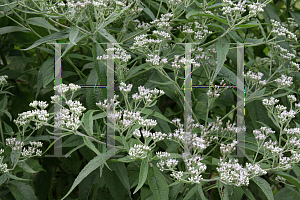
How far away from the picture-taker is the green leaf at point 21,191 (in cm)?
247

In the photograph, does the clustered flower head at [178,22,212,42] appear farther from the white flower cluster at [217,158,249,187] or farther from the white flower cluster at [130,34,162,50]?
the white flower cluster at [217,158,249,187]

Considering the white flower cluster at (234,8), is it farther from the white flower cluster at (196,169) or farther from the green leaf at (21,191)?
the green leaf at (21,191)

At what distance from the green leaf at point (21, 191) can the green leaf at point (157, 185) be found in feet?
3.75

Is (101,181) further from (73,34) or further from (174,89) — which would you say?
(73,34)

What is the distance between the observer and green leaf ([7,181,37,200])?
97.4 inches

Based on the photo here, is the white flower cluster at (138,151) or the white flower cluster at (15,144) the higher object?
the white flower cluster at (138,151)

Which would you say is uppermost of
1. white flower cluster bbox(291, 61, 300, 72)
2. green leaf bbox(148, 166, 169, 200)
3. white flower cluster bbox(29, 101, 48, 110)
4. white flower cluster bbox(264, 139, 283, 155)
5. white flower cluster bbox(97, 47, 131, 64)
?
white flower cluster bbox(97, 47, 131, 64)

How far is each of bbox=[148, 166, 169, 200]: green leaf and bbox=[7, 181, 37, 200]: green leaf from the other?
1.14 meters

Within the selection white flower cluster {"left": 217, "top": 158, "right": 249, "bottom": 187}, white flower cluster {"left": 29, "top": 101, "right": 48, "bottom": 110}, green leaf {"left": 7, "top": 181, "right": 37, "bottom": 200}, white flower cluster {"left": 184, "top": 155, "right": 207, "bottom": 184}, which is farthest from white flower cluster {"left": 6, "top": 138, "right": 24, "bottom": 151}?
white flower cluster {"left": 217, "top": 158, "right": 249, "bottom": 187}

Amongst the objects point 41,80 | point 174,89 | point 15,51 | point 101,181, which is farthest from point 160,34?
point 15,51

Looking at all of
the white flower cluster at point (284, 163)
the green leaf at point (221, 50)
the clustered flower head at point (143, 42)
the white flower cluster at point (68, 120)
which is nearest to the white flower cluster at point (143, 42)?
the clustered flower head at point (143, 42)

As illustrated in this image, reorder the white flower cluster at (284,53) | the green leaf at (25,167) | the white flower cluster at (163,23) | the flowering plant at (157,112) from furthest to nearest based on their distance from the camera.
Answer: the white flower cluster at (284,53) → the green leaf at (25,167) → the white flower cluster at (163,23) → the flowering plant at (157,112)

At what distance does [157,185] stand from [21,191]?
1.28 metres

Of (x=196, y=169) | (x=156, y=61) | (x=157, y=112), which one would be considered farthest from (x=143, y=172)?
(x=156, y=61)
